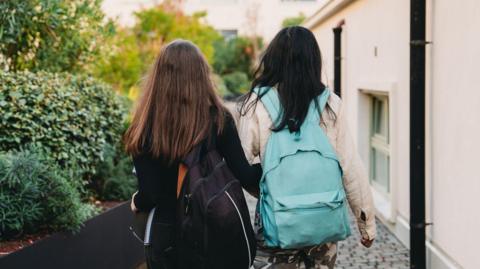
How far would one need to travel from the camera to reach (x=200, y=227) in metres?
2.87

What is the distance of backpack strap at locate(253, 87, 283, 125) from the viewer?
316 centimetres

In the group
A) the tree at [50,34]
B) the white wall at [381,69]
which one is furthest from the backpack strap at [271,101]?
the tree at [50,34]

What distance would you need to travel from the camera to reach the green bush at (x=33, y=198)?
4680mm

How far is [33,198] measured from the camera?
15.8ft

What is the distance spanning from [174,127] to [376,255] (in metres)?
3.77

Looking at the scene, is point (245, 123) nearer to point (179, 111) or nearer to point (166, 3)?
point (179, 111)

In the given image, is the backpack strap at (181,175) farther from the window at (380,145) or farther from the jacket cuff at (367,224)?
the window at (380,145)

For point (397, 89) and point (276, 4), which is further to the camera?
point (276, 4)

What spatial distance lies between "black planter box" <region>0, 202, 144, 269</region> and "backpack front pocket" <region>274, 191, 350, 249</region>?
1.94m

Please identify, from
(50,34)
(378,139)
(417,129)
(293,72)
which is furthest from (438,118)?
(50,34)

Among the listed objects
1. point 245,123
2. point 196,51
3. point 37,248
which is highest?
point 196,51

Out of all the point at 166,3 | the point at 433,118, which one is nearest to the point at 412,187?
the point at 433,118

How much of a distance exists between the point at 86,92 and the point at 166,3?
20.0 metres

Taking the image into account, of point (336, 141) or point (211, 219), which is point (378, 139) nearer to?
point (336, 141)
